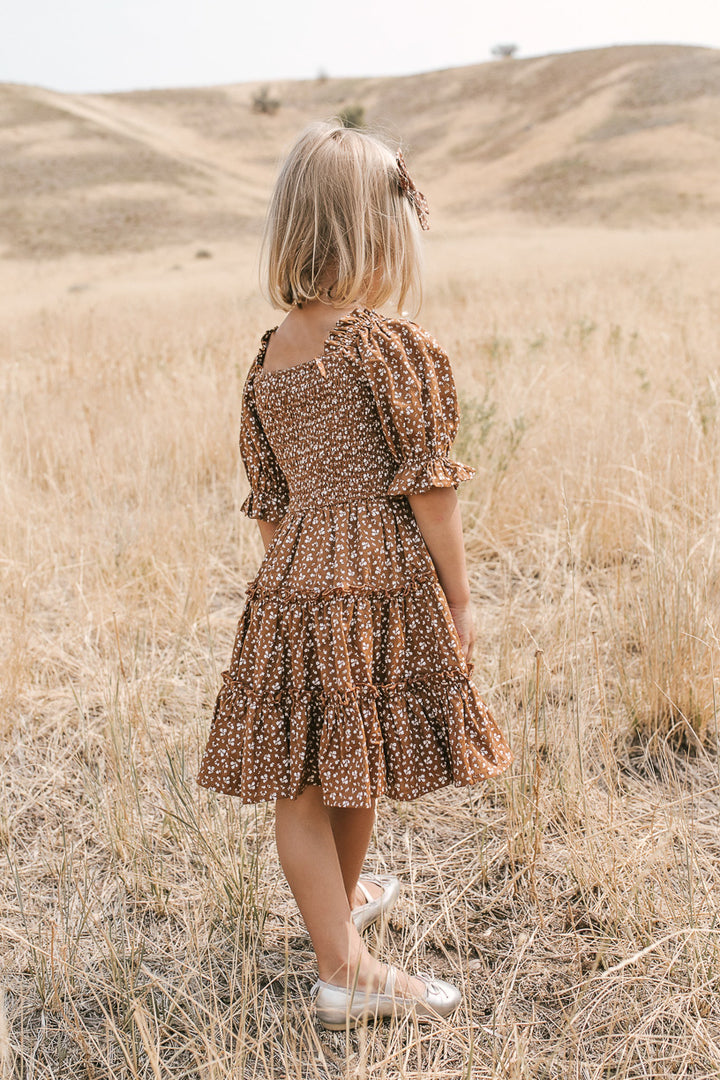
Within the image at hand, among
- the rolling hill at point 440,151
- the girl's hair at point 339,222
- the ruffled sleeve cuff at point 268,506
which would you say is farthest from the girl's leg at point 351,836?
the rolling hill at point 440,151

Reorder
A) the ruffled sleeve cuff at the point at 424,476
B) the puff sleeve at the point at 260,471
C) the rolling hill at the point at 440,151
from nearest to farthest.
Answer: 1. the ruffled sleeve cuff at the point at 424,476
2. the puff sleeve at the point at 260,471
3. the rolling hill at the point at 440,151

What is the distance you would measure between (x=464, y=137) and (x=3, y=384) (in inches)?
2029

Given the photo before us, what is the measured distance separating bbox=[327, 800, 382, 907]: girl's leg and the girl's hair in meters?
0.99

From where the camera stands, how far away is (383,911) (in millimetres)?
1683

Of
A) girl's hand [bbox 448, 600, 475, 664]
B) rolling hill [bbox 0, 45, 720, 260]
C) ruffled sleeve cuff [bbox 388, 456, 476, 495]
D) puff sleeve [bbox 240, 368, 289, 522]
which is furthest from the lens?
rolling hill [bbox 0, 45, 720, 260]

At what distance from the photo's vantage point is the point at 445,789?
2156mm

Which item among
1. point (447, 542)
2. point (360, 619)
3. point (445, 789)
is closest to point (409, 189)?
point (447, 542)

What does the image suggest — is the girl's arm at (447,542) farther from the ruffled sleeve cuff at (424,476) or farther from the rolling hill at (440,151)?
the rolling hill at (440,151)

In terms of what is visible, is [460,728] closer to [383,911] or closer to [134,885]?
[383,911]

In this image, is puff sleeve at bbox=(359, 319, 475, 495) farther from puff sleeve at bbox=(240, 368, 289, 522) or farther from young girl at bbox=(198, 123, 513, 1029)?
puff sleeve at bbox=(240, 368, 289, 522)

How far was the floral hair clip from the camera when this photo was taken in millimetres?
1473

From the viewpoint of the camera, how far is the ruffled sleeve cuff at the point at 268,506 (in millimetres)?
1756

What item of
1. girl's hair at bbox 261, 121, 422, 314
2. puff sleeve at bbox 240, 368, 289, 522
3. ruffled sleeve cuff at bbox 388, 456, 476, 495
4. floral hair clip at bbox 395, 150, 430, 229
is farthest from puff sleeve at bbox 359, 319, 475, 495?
puff sleeve at bbox 240, 368, 289, 522

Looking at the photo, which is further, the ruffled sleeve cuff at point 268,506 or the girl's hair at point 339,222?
the ruffled sleeve cuff at point 268,506
